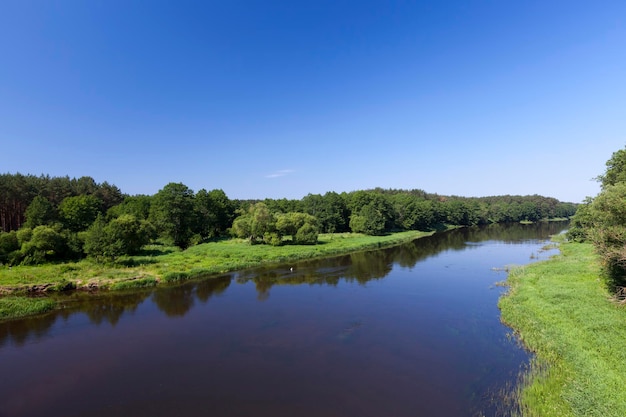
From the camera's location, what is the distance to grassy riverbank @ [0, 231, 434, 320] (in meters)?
30.5

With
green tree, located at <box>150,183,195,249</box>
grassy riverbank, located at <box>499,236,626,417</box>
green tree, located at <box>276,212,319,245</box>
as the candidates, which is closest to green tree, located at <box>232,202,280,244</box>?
green tree, located at <box>276,212,319,245</box>

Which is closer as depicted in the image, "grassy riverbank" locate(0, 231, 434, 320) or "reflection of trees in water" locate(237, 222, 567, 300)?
"grassy riverbank" locate(0, 231, 434, 320)

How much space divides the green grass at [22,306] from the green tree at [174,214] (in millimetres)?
32757

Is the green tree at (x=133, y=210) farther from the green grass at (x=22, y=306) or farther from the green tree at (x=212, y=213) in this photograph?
the green grass at (x=22, y=306)

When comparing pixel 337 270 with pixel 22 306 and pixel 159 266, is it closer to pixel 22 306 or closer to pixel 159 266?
pixel 159 266

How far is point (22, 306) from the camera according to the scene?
26.5m

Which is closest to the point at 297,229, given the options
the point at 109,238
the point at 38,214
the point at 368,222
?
the point at 368,222

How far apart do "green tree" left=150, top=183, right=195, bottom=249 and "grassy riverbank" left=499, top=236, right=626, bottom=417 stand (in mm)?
55620

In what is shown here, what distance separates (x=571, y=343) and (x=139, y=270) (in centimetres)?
4129

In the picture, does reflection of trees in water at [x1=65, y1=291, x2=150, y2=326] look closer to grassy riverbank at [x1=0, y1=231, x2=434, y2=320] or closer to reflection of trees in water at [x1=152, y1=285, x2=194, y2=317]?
reflection of trees in water at [x1=152, y1=285, x2=194, y2=317]

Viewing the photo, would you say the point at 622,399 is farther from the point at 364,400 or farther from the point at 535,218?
the point at 535,218

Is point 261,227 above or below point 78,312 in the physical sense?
above

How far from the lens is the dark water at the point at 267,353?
46.7ft

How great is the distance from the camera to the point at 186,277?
37.9 metres
